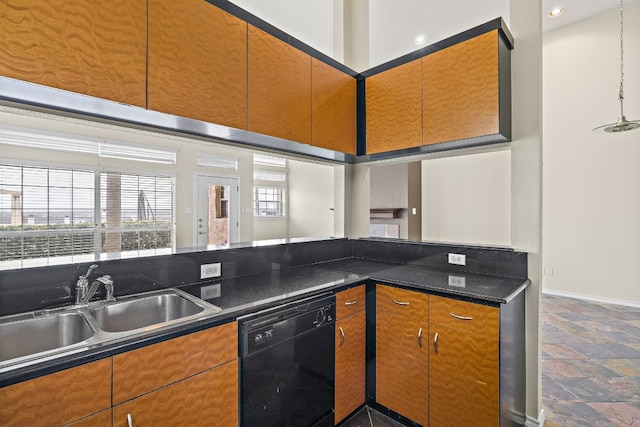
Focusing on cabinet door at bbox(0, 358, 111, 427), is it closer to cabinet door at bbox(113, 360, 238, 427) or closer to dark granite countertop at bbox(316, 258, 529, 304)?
cabinet door at bbox(113, 360, 238, 427)

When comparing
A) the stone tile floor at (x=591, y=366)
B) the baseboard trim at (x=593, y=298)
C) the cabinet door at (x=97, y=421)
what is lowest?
the stone tile floor at (x=591, y=366)

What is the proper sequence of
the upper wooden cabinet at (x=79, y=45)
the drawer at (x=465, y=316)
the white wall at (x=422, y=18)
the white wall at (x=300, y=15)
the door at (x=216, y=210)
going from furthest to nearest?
the door at (x=216, y=210) → the white wall at (x=422, y=18) → the white wall at (x=300, y=15) → the drawer at (x=465, y=316) → the upper wooden cabinet at (x=79, y=45)

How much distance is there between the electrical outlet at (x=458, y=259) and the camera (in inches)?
83.9

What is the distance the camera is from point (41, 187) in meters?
4.80

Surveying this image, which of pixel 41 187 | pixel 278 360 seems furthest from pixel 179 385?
pixel 41 187

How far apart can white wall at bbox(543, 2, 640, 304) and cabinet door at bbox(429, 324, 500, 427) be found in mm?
4123

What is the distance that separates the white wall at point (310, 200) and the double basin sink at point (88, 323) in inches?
243

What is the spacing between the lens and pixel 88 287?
4.60 feet

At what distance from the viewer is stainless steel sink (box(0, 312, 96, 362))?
1153 mm

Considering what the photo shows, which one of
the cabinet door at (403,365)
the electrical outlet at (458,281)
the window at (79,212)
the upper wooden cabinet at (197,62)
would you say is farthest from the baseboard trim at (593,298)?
the window at (79,212)

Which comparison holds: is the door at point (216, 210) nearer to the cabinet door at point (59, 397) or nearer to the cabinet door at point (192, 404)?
the cabinet door at point (192, 404)

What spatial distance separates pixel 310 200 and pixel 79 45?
7.19m

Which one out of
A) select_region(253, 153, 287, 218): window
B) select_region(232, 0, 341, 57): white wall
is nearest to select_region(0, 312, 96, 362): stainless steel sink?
select_region(232, 0, 341, 57): white wall

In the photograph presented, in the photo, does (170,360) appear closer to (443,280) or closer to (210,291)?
(210,291)
